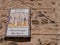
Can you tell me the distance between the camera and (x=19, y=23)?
2451 millimetres

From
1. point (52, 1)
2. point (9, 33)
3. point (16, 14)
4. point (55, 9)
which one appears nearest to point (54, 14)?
point (55, 9)

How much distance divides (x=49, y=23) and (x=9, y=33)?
0.48 m

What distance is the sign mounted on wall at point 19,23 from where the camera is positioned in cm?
235

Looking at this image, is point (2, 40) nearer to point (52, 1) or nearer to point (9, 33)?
point (9, 33)

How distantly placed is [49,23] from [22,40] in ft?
1.32

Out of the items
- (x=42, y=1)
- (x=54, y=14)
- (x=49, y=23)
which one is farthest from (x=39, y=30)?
(x=42, y=1)

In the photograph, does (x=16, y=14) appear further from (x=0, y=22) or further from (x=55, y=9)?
(x=55, y=9)

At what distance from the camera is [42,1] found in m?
2.78

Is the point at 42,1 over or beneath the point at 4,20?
over

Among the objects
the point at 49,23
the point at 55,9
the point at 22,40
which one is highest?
the point at 55,9

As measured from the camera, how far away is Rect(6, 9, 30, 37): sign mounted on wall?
235cm

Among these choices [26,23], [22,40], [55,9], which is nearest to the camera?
[22,40]

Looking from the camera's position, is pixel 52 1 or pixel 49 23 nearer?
pixel 49 23

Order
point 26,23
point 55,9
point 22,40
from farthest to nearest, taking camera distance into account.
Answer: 1. point 55,9
2. point 26,23
3. point 22,40
